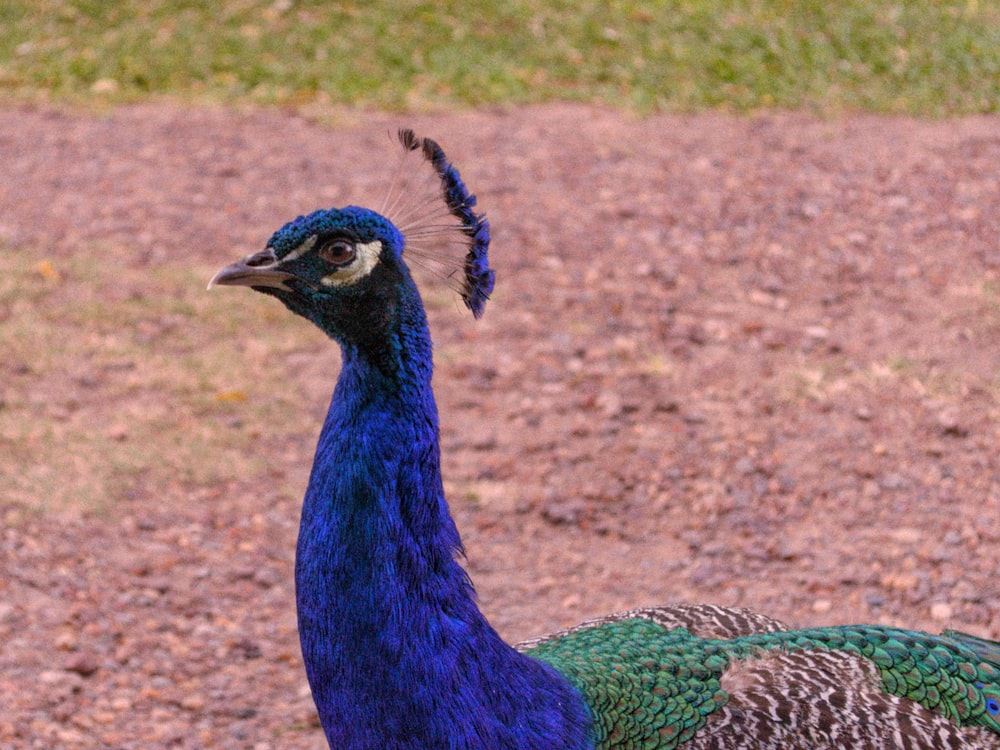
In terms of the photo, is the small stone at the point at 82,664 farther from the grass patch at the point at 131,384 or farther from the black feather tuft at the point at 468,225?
the black feather tuft at the point at 468,225

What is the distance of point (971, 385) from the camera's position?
5277mm

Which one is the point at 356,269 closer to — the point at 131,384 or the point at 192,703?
the point at 192,703

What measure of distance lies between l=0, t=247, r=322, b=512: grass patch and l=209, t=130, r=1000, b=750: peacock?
2663 mm

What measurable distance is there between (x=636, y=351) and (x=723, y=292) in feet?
2.31

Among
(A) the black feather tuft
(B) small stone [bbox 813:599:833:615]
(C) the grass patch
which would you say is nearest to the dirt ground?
(B) small stone [bbox 813:599:833:615]

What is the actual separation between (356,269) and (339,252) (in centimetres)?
5

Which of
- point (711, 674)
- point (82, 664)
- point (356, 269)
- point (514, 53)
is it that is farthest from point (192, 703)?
point (514, 53)

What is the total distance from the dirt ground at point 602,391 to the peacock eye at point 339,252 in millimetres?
991

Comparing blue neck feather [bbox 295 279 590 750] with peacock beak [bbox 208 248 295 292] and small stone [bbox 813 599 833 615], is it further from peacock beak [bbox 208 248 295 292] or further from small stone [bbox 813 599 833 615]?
small stone [bbox 813 599 833 615]

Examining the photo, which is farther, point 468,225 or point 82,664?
point 82,664

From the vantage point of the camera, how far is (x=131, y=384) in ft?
18.2

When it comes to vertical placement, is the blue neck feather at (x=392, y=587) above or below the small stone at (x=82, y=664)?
above

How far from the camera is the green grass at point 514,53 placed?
26.3ft

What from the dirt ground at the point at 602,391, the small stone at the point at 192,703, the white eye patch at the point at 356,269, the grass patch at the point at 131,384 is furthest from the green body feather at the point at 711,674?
the grass patch at the point at 131,384
